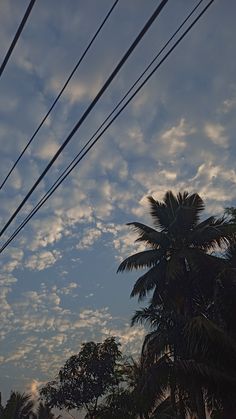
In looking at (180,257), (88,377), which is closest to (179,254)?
(180,257)

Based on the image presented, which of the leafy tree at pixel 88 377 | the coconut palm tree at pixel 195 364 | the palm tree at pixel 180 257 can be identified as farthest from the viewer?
the leafy tree at pixel 88 377

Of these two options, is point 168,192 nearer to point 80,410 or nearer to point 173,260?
point 173,260

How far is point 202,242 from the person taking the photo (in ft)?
75.2

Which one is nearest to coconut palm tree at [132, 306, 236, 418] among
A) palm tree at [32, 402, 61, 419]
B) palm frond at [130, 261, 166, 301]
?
palm frond at [130, 261, 166, 301]

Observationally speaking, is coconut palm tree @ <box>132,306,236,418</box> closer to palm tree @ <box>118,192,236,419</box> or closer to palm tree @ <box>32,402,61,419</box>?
palm tree @ <box>118,192,236,419</box>

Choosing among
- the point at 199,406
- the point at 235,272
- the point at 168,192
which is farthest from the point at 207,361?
the point at 168,192

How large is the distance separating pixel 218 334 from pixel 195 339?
798 millimetres

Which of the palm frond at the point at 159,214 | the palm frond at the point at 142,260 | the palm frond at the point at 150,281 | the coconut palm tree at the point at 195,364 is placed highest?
the palm frond at the point at 159,214

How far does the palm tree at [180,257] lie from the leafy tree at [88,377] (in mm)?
13233

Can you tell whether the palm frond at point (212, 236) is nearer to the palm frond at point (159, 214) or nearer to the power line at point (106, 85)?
the palm frond at point (159, 214)

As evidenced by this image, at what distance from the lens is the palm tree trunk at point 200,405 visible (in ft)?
54.7

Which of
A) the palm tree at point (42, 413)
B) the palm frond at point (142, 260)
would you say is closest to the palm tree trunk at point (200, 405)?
the palm frond at point (142, 260)

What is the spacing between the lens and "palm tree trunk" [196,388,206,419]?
16672mm

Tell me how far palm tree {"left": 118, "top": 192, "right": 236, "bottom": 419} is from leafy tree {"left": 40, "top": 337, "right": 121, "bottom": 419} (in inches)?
521
